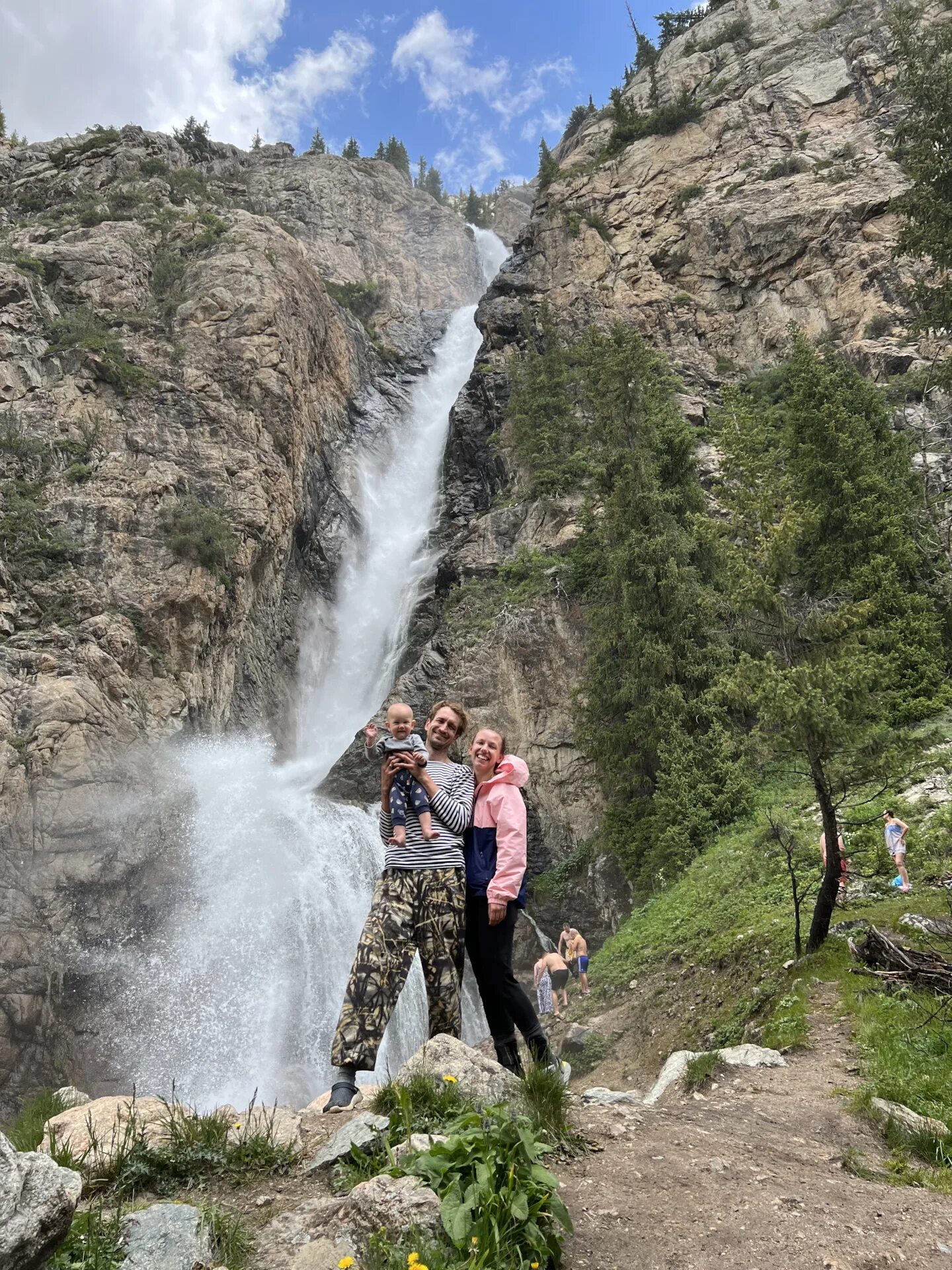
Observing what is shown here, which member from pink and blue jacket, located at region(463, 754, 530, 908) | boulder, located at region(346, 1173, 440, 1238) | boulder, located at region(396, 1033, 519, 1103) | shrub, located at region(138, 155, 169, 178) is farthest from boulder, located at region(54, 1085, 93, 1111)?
shrub, located at region(138, 155, 169, 178)

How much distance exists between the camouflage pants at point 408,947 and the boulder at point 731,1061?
2404mm

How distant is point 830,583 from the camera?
62.5 ft

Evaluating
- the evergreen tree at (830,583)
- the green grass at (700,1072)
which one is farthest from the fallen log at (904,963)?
the green grass at (700,1072)

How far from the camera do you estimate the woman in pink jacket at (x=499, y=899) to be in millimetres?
4531

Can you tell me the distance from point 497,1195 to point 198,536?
997 inches

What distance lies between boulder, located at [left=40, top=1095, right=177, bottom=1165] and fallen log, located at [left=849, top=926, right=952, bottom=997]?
17.0 feet

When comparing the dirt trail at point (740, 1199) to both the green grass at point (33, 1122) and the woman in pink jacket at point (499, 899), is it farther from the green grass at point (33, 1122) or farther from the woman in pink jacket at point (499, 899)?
the green grass at point (33, 1122)

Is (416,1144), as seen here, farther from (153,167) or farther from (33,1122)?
(153,167)

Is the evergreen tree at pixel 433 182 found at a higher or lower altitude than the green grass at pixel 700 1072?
higher

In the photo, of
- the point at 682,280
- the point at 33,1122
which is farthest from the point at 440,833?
the point at 682,280

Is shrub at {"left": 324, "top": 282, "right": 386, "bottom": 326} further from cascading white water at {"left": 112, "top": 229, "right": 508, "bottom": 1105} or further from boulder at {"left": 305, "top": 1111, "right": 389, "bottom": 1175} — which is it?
boulder at {"left": 305, "top": 1111, "right": 389, "bottom": 1175}

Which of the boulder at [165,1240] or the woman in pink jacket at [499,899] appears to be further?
the woman in pink jacket at [499,899]

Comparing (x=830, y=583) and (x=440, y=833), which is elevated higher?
(x=830, y=583)

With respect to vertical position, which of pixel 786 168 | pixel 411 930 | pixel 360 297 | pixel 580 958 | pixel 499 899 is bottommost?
pixel 580 958
